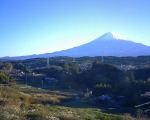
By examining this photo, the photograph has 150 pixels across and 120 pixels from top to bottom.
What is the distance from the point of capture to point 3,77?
153 feet

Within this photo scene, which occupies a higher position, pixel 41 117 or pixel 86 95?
pixel 41 117

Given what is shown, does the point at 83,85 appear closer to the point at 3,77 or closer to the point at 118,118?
the point at 3,77

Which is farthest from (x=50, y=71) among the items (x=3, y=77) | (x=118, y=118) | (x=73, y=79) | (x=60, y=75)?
(x=118, y=118)

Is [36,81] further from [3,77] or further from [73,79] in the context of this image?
[3,77]

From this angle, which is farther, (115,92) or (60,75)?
(60,75)

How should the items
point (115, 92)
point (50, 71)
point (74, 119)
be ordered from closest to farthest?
1. point (74, 119)
2. point (115, 92)
3. point (50, 71)

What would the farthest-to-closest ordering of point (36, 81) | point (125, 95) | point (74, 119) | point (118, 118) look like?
1. point (36, 81)
2. point (125, 95)
3. point (118, 118)
4. point (74, 119)

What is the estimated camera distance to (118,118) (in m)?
14.9

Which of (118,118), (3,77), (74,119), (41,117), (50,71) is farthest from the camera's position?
(50,71)

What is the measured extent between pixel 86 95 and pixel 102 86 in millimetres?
2485

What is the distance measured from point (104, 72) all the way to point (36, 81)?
15.3 meters

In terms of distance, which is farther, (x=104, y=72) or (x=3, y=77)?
(x=104, y=72)

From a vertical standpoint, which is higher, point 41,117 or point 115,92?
point 41,117

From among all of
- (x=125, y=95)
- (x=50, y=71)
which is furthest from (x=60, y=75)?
(x=125, y=95)
